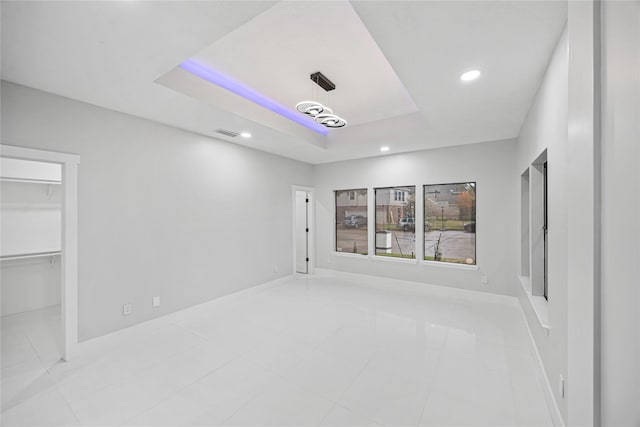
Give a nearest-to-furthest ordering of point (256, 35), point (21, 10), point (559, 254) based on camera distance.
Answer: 1. point (21, 10)
2. point (559, 254)
3. point (256, 35)

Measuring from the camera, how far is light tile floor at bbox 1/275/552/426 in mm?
1978

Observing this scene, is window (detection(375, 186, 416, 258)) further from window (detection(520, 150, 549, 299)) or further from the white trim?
the white trim

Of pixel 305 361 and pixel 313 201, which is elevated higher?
pixel 313 201

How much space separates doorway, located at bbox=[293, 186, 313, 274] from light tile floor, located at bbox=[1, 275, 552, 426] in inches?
104

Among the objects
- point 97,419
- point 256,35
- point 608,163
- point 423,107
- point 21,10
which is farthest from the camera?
point 423,107

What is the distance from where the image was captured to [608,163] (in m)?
0.45

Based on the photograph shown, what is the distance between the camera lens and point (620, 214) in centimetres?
43

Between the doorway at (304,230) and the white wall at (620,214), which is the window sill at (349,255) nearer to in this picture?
the doorway at (304,230)

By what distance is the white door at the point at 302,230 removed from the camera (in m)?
6.57

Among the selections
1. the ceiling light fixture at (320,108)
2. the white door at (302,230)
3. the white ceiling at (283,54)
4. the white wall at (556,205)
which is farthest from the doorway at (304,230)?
the white wall at (556,205)

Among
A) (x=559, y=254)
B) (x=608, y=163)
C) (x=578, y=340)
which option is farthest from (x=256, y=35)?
(x=559, y=254)

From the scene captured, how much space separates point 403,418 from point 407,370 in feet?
2.01

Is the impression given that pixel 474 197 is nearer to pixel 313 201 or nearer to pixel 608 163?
pixel 313 201

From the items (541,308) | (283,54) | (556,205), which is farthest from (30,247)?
(541,308)
